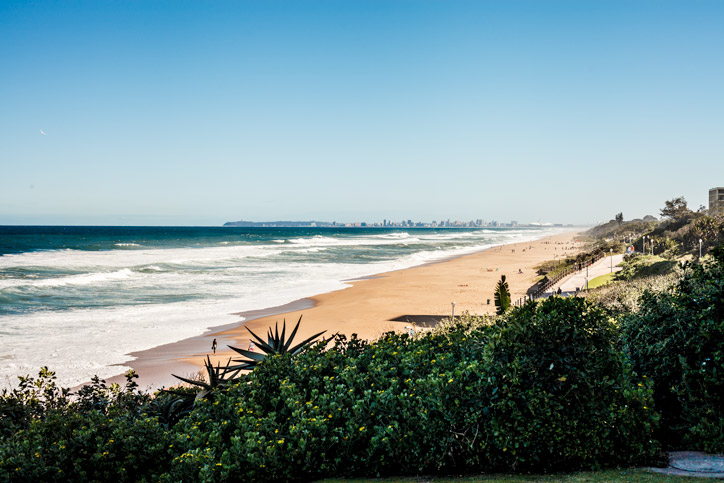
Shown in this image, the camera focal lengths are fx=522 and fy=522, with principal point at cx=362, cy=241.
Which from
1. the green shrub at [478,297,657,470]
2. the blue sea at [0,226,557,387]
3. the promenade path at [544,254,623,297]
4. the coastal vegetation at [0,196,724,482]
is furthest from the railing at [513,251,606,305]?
the green shrub at [478,297,657,470]

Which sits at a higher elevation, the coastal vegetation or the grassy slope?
the coastal vegetation

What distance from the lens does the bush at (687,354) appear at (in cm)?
653

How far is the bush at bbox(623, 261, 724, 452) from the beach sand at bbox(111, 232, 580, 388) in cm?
1258

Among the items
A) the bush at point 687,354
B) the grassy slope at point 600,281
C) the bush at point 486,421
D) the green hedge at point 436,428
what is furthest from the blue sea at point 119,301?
the grassy slope at point 600,281

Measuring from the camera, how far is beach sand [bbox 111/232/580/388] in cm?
1784

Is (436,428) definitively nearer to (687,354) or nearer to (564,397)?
(564,397)

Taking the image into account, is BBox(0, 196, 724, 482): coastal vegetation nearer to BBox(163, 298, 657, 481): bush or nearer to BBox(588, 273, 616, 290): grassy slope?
BBox(163, 298, 657, 481): bush

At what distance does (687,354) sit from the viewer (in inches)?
276

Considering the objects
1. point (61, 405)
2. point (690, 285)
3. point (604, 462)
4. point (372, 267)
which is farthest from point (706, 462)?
point (372, 267)

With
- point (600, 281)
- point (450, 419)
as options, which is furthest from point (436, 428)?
point (600, 281)

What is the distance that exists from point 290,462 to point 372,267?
49.3 meters

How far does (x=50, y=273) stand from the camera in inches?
1797

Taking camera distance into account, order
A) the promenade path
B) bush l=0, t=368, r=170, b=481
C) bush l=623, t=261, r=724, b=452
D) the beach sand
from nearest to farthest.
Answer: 1. bush l=0, t=368, r=170, b=481
2. bush l=623, t=261, r=724, b=452
3. the beach sand
4. the promenade path

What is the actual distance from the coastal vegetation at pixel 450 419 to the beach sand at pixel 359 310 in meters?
9.34
